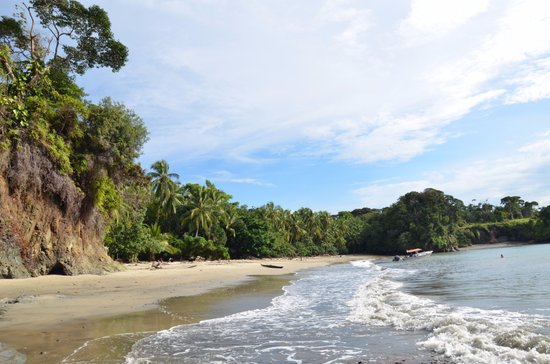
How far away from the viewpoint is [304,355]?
735 centimetres

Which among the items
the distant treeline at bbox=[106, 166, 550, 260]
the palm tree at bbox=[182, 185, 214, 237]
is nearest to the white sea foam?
the distant treeline at bbox=[106, 166, 550, 260]

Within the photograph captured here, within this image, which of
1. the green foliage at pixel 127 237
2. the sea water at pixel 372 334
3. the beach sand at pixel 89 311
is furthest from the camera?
the green foliage at pixel 127 237

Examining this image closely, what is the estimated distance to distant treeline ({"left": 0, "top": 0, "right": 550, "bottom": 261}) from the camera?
18.1m

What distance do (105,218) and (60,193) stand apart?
558 centimetres

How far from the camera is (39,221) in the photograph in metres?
19.6

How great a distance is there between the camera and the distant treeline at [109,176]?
18.1 metres

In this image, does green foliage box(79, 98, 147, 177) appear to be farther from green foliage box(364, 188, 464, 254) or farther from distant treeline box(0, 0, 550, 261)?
green foliage box(364, 188, 464, 254)

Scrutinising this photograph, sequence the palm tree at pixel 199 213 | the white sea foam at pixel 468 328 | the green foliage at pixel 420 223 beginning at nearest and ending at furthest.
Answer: the white sea foam at pixel 468 328 < the palm tree at pixel 199 213 < the green foliage at pixel 420 223

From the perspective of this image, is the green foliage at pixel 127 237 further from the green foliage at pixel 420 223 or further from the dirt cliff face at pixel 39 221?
the green foliage at pixel 420 223

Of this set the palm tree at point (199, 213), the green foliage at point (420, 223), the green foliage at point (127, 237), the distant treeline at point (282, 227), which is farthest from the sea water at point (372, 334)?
the green foliage at point (420, 223)

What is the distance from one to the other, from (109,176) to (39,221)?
17.5 feet

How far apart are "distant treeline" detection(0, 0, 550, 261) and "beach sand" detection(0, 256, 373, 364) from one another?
4.19 metres

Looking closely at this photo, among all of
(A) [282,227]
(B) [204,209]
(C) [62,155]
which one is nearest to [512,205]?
(A) [282,227]

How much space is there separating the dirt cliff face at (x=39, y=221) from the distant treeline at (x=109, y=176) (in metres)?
0.11
